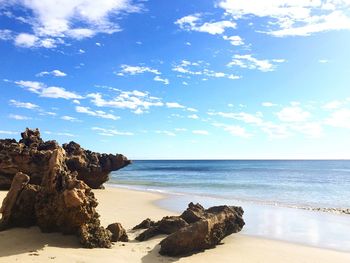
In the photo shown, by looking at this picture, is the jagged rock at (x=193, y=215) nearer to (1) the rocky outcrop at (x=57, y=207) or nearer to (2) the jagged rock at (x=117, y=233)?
(2) the jagged rock at (x=117, y=233)

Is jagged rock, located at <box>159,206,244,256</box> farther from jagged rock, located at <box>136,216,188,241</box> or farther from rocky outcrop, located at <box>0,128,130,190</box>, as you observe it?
rocky outcrop, located at <box>0,128,130,190</box>

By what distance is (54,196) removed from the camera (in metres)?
10.3

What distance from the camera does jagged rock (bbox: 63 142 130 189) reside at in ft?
92.0

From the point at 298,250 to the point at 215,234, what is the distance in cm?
263

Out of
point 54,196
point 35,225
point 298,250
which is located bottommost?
point 298,250

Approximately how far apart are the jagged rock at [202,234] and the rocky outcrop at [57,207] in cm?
166

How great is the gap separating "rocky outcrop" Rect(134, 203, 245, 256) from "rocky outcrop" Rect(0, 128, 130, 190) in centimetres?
975

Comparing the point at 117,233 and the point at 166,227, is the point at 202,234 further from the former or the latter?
the point at 117,233

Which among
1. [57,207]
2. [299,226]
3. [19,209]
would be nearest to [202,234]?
[57,207]

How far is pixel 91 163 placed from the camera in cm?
2962

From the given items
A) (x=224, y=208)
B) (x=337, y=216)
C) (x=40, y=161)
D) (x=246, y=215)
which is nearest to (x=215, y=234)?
(x=224, y=208)

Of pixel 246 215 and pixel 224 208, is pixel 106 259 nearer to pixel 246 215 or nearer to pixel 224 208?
pixel 224 208

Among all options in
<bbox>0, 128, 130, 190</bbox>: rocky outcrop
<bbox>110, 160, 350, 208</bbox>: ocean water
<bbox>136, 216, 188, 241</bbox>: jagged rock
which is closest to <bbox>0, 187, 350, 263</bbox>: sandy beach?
<bbox>136, 216, 188, 241</bbox>: jagged rock

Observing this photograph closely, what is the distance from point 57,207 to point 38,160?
49.1 ft
